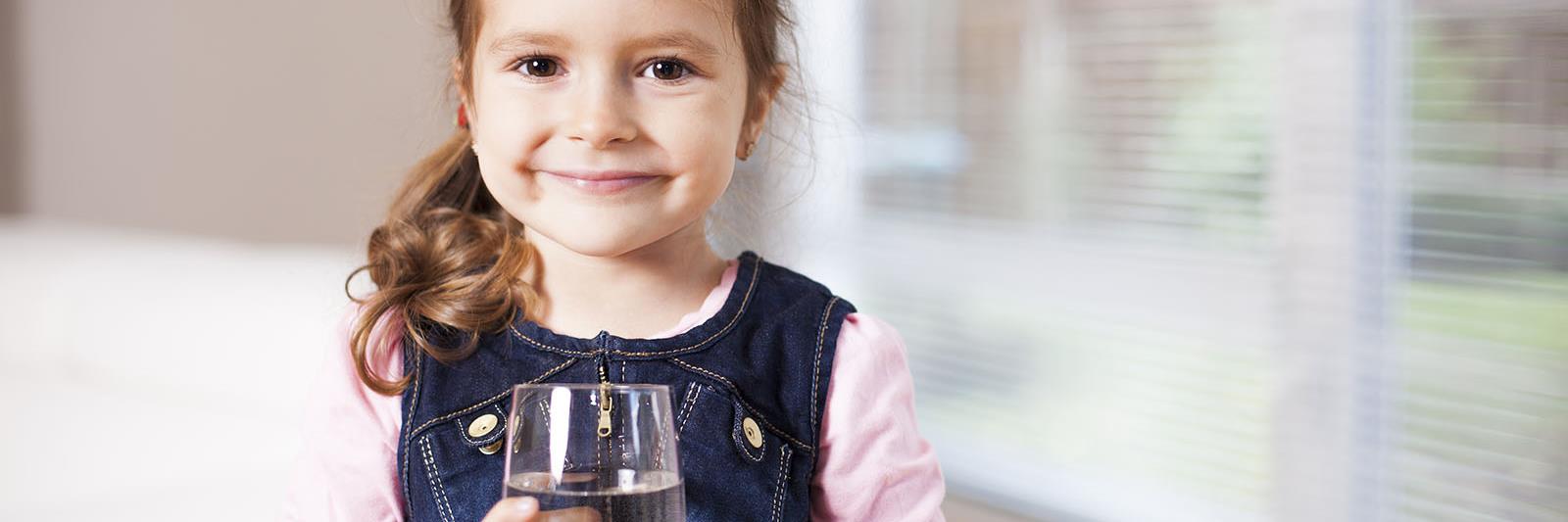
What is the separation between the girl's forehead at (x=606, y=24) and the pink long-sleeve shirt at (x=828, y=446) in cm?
23

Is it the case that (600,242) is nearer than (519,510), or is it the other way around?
(519,510)

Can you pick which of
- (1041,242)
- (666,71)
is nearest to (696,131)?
(666,71)

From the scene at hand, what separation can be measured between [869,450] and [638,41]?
0.37 metres

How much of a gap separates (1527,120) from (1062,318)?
3.40 ft

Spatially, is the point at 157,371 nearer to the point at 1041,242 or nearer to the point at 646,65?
the point at 646,65

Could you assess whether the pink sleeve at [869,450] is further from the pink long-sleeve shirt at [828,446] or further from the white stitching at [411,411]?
the white stitching at [411,411]

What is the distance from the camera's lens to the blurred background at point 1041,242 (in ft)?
Result: 5.74

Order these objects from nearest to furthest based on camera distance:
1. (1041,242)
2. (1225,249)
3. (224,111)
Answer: (1225,249) → (1041,242) → (224,111)

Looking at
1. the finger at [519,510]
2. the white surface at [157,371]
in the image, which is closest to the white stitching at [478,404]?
the finger at [519,510]

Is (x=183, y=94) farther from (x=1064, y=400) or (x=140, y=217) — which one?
(x=1064, y=400)

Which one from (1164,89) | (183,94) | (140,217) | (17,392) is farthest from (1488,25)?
(140,217)

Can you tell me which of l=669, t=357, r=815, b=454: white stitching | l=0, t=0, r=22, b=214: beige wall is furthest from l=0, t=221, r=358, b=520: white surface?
l=0, t=0, r=22, b=214: beige wall

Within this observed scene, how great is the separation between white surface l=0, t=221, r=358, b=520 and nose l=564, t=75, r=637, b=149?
81 centimetres

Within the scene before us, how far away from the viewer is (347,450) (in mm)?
1104
